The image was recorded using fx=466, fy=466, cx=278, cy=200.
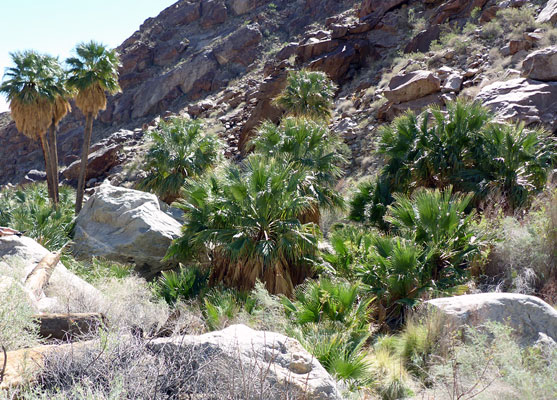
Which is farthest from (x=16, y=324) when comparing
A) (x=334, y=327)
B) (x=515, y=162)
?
(x=515, y=162)

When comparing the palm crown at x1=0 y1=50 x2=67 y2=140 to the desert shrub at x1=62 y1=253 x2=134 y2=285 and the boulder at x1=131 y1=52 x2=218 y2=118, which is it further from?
the boulder at x1=131 y1=52 x2=218 y2=118

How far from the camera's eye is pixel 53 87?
981 inches

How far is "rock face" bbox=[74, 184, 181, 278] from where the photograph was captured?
14.0m

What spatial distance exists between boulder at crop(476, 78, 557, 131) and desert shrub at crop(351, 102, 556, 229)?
3.38 m

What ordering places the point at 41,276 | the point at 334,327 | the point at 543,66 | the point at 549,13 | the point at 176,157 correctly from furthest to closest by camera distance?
the point at 549,13
the point at 176,157
the point at 543,66
the point at 41,276
the point at 334,327

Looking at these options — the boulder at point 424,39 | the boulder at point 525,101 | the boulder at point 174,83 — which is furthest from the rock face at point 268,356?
Result: the boulder at point 174,83

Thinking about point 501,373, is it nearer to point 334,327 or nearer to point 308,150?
point 334,327

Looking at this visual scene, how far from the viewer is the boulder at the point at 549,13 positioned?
2384 centimetres

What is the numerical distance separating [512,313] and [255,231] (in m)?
6.43

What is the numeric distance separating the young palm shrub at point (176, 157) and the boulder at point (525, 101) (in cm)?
1073

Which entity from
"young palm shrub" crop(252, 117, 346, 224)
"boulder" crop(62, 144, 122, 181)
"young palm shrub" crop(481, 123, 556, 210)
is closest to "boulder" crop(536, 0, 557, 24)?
"young palm shrub" crop(481, 123, 556, 210)

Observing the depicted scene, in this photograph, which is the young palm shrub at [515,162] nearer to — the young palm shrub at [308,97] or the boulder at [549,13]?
the young palm shrub at [308,97]

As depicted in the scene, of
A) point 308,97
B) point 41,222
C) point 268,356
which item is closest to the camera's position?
point 268,356

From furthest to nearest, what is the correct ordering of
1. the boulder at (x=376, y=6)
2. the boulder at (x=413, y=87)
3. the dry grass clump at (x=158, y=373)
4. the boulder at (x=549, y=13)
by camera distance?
the boulder at (x=376, y=6) → the boulder at (x=549, y=13) → the boulder at (x=413, y=87) → the dry grass clump at (x=158, y=373)
